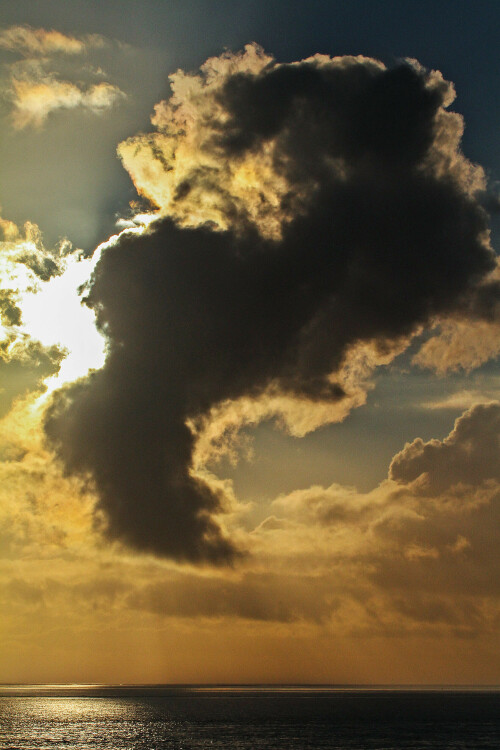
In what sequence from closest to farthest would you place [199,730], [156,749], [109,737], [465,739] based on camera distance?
[156,749], [465,739], [109,737], [199,730]

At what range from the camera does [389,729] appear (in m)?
176

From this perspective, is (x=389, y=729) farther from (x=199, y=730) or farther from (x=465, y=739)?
(x=199, y=730)

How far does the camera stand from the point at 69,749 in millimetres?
132750

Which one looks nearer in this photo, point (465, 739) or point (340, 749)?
point (340, 749)

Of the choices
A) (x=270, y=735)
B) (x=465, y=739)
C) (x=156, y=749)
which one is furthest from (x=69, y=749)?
(x=465, y=739)

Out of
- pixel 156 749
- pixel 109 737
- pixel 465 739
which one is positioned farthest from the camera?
pixel 109 737

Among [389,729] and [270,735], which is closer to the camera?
[270,735]

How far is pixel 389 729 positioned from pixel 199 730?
172ft

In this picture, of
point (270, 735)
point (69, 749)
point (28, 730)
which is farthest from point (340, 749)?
point (28, 730)

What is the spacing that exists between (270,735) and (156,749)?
39.0m

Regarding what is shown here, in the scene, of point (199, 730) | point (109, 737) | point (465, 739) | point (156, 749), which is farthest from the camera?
point (199, 730)

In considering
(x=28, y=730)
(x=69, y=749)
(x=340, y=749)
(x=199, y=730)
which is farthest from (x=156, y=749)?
(x=28, y=730)

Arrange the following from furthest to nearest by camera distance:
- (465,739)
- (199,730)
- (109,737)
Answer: (199,730) → (109,737) → (465,739)

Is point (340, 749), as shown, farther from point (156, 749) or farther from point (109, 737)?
point (109, 737)
